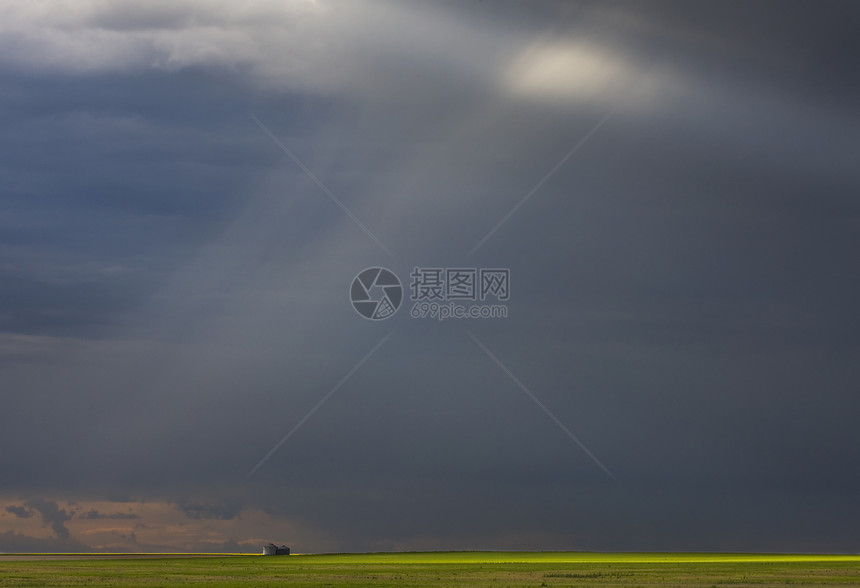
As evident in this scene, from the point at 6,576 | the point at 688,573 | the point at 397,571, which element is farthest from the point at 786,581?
the point at 6,576

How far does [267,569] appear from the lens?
112 metres

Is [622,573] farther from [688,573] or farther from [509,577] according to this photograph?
[509,577]

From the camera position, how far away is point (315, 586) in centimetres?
8256

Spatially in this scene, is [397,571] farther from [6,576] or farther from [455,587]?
[6,576]

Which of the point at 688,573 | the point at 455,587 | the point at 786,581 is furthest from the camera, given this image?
the point at 688,573

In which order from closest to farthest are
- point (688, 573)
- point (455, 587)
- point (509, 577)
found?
point (455, 587)
point (509, 577)
point (688, 573)

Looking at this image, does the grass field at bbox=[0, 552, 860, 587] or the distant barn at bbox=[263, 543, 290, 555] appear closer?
the grass field at bbox=[0, 552, 860, 587]

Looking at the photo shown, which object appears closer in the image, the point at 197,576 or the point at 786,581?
the point at 786,581

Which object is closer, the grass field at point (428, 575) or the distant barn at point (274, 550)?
the grass field at point (428, 575)

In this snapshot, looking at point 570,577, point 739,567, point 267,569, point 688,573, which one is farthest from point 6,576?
point 739,567

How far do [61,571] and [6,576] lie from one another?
1241cm

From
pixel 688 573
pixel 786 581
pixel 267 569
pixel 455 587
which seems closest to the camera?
pixel 455 587

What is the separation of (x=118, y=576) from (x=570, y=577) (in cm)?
4343

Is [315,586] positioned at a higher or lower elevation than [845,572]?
lower
